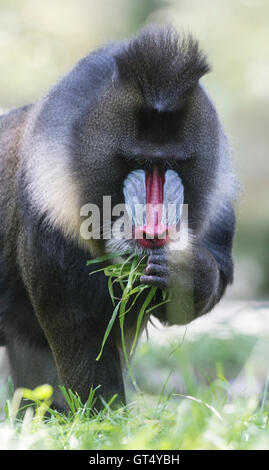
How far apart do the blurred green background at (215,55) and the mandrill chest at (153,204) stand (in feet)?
23.2

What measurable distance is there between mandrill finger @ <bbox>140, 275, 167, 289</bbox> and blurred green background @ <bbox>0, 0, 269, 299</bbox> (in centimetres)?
712

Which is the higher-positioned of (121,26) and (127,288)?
(121,26)

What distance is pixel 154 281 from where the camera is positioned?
3715 mm

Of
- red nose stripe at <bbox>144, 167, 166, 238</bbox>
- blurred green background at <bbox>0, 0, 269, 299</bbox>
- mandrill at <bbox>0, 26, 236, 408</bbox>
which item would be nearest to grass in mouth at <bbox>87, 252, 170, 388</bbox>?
mandrill at <bbox>0, 26, 236, 408</bbox>

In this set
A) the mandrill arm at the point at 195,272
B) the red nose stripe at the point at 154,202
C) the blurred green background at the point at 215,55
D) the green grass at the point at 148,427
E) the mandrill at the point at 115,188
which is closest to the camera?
the green grass at the point at 148,427

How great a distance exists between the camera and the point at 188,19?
12.7 m

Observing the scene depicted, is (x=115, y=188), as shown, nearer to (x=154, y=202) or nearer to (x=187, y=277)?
(x=154, y=202)

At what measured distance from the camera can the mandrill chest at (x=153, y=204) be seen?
366 centimetres

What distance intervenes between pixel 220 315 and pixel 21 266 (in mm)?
4738

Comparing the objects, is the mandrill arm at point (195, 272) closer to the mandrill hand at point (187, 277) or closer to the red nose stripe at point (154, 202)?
the mandrill hand at point (187, 277)

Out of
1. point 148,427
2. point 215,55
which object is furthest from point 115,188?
point 215,55

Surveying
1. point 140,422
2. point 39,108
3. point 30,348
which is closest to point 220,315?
point 30,348

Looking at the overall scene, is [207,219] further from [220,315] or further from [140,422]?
[220,315]

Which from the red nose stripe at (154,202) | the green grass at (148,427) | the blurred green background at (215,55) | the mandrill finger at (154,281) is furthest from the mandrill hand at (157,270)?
the blurred green background at (215,55)
